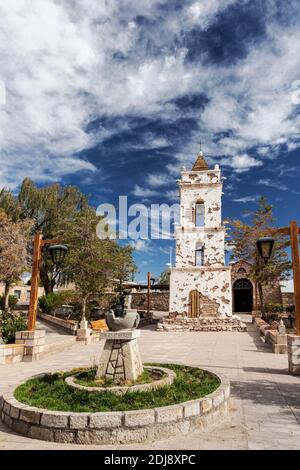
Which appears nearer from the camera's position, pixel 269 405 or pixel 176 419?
pixel 176 419

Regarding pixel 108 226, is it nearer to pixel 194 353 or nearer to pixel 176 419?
pixel 194 353

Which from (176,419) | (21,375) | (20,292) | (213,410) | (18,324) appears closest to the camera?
(176,419)

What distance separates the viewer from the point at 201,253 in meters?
21.3

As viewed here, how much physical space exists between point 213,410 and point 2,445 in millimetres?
2711

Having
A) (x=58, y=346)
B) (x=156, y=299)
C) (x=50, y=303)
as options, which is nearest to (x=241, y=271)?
(x=156, y=299)

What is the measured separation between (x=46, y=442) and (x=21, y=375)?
3987mm

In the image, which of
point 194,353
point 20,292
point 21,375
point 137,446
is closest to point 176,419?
point 137,446

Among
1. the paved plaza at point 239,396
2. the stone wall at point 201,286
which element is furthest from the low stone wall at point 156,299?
the paved plaza at point 239,396

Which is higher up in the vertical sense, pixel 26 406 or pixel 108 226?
pixel 108 226

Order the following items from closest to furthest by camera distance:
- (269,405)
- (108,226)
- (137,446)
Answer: (137,446)
(269,405)
(108,226)

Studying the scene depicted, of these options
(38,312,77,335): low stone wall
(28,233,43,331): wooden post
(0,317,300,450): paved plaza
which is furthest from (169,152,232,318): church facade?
(28,233,43,331): wooden post

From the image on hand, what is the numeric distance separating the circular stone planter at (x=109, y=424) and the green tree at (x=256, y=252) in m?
19.2

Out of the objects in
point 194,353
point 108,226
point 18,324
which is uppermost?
point 108,226
